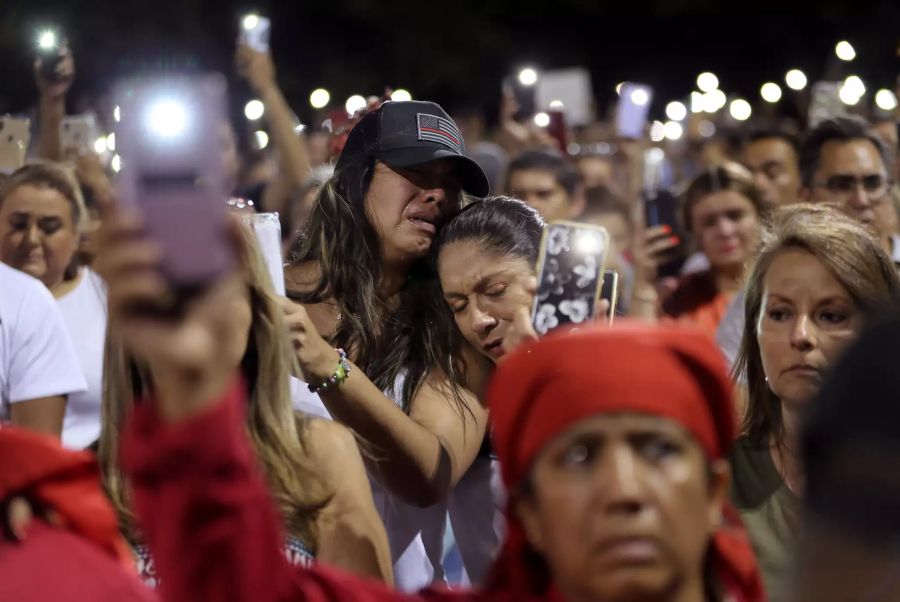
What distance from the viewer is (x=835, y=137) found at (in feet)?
21.5

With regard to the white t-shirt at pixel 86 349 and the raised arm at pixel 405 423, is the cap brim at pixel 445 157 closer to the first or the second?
the raised arm at pixel 405 423

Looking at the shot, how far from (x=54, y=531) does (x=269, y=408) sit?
803 millimetres

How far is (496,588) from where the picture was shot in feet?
7.39

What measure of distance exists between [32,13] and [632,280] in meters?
14.4

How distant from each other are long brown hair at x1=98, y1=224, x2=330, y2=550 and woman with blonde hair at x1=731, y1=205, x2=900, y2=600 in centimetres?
93

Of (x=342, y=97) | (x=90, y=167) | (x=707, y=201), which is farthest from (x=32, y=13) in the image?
(x=707, y=201)

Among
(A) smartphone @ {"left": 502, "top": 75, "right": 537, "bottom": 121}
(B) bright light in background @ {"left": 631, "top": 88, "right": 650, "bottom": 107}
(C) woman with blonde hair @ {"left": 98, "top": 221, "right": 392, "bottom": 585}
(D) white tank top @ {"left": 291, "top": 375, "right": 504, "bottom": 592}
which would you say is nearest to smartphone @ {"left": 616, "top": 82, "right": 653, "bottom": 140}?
(B) bright light in background @ {"left": 631, "top": 88, "right": 650, "bottom": 107}

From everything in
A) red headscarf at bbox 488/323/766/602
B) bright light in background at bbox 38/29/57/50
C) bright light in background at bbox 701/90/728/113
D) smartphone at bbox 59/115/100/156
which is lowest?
red headscarf at bbox 488/323/766/602

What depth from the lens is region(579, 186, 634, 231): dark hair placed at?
8617mm

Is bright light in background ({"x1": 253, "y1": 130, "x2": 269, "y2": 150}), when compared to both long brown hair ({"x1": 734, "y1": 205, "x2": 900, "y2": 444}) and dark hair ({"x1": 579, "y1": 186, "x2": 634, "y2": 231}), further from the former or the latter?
long brown hair ({"x1": 734, "y1": 205, "x2": 900, "y2": 444})

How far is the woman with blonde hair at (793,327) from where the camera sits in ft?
11.0

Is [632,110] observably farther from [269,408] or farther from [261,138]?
[269,408]

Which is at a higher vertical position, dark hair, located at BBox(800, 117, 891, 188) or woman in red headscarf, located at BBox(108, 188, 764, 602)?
dark hair, located at BBox(800, 117, 891, 188)

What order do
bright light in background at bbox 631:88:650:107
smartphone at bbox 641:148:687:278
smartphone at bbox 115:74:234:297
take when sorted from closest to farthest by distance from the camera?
smartphone at bbox 115:74:234:297 → smartphone at bbox 641:148:687:278 → bright light in background at bbox 631:88:650:107
